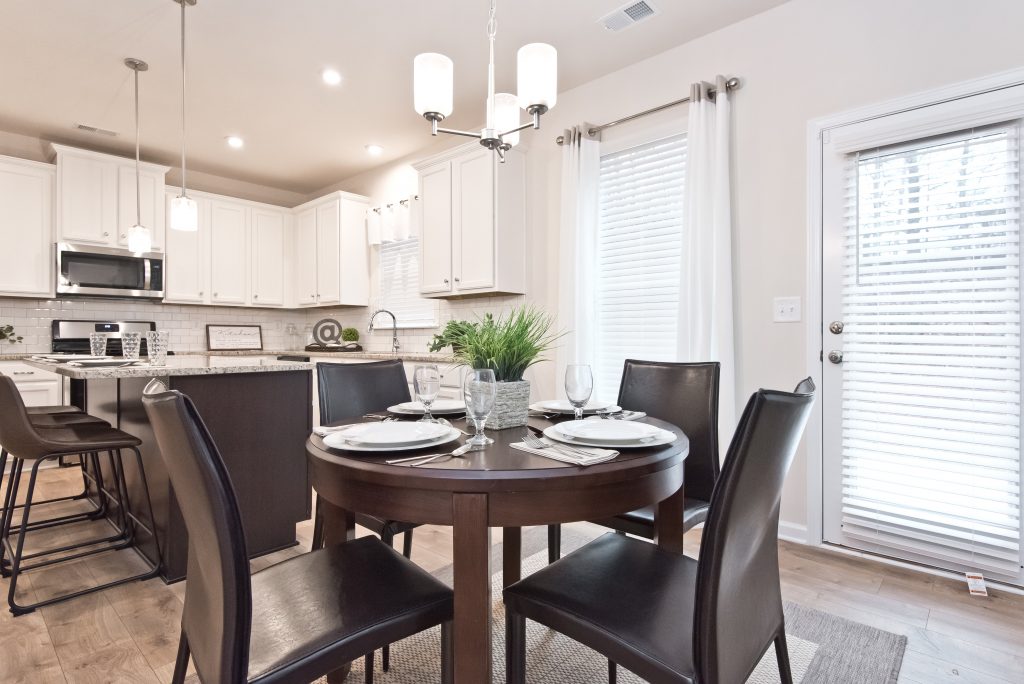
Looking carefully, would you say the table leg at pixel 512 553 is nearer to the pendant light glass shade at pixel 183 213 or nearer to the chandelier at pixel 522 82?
the chandelier at pixel 522 82

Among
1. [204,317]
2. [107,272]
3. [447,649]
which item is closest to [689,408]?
[447,649]

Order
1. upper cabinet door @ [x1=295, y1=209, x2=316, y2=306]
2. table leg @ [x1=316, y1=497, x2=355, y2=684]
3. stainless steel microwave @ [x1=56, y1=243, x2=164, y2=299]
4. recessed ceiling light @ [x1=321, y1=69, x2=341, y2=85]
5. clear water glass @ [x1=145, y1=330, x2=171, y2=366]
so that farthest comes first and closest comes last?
upper cabinet door @ [x1=295, y1=209, x2=316, y2=306] < stainless steel microwave @ [x1=56, y1=243, x2=164, y2=299] < recessed ceiling light @ [x1=321, y1=69, x2=341, y2=85] < clear water glass @ [x1=145, y1=330, x2=171, y2=366] < table leg @ [x1=316, y1=497, x2=355, y2=684]

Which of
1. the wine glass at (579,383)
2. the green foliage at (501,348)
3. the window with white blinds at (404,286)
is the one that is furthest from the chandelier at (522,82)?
the window with white blinds at (404,286)

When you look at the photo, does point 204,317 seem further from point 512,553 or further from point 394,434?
point 394,434

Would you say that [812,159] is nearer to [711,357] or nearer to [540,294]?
[711,357]

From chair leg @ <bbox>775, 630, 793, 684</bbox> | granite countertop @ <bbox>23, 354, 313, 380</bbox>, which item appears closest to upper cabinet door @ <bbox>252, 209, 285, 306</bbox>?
granite countertop @ <bbox>23, 354, 313, 380</bbox>

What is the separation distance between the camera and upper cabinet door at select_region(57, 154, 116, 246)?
420 centimetres

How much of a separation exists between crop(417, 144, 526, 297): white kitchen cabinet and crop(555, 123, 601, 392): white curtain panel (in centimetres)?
46

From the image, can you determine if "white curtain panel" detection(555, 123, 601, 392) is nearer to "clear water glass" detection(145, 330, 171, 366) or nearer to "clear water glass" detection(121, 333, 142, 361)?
"clear water glass" detection(145, 330, 171, 366)

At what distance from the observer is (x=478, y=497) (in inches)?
40.3

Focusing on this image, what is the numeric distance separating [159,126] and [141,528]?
3256 millimetres

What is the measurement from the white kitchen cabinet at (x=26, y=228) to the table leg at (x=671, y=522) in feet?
16.5

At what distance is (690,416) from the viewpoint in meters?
1.99

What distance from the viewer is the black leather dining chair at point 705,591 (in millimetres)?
870
